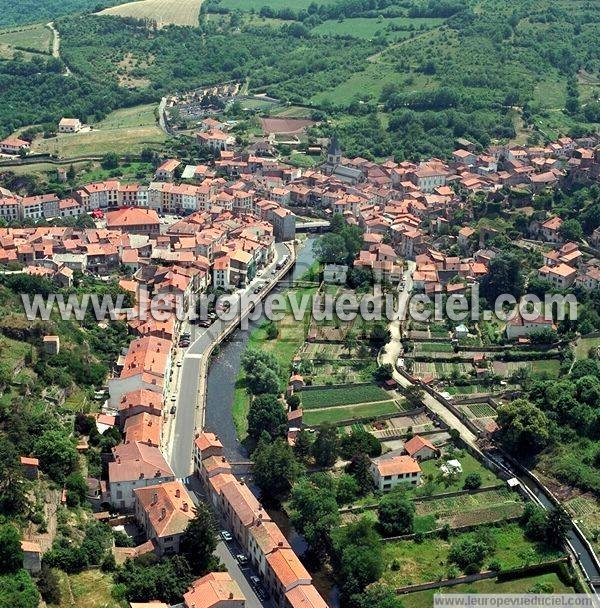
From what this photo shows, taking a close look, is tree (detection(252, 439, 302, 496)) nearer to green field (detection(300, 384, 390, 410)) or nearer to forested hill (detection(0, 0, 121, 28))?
green field (detection(300, 384, 390, 410))

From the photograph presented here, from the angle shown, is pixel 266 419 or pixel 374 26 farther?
pixel 374 26

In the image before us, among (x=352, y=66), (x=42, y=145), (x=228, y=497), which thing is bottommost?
(x=228, y=497)

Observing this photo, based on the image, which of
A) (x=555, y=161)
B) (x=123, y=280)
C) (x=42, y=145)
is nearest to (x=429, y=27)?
(x=555, y=161)

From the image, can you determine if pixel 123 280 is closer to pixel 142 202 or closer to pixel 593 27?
pixel 142 202

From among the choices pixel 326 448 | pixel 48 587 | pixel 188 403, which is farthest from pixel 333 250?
pixel 48 587

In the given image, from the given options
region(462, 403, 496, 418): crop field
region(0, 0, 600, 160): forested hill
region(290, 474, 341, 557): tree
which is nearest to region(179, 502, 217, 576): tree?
region(290, 474, 341, 557): tree

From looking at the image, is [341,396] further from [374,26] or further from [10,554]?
[374,26]

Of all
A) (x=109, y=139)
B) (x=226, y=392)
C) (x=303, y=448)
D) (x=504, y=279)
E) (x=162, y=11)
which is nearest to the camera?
(x=303, y=448)
